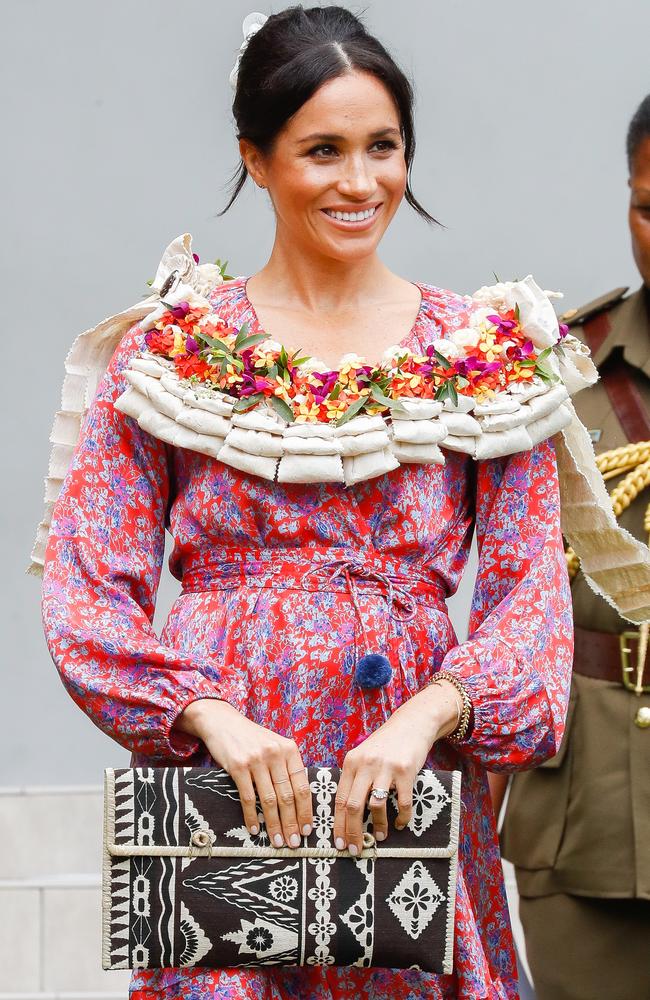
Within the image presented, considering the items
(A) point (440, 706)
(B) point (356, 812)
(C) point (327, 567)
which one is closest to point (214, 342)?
(C) point (327, 567)

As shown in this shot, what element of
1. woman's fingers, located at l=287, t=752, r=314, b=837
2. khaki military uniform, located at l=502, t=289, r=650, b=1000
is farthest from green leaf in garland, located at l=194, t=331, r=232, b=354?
khaki military uniform, located at l=502, t=289, r=650, b=1000

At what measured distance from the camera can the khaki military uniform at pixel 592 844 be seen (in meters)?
4.04

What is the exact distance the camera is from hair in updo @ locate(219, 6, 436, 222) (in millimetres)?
3107

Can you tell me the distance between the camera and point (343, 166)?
122 inches

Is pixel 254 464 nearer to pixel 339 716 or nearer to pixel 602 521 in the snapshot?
pixel 339 716

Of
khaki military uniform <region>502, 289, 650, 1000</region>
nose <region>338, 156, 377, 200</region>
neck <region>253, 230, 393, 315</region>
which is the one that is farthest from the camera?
khaki military uniform <region>502, 289, 650, 1000</region>

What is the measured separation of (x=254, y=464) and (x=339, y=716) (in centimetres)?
38

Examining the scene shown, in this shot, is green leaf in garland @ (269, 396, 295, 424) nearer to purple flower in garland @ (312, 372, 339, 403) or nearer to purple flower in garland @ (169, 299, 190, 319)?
purple flower in garland @ (312, 372, 339, 403)

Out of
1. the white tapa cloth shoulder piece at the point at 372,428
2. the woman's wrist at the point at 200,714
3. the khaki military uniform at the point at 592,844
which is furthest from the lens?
the khaki military uniform at the point at 592,844

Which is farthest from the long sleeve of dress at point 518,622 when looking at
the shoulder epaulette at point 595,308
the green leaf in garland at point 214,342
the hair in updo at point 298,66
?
the shoulder epaulette at point 595,308

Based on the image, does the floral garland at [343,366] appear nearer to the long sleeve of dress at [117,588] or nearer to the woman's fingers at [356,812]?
the long sleeve of dress at [117,588]

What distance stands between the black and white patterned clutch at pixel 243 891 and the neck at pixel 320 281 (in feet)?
2.74

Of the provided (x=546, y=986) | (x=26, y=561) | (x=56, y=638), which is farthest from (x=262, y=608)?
(x=26, y=561)

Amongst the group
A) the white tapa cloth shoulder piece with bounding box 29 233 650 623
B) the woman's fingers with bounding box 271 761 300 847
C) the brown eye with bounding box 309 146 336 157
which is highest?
the brown eye with bounding box 309 146 336 157
